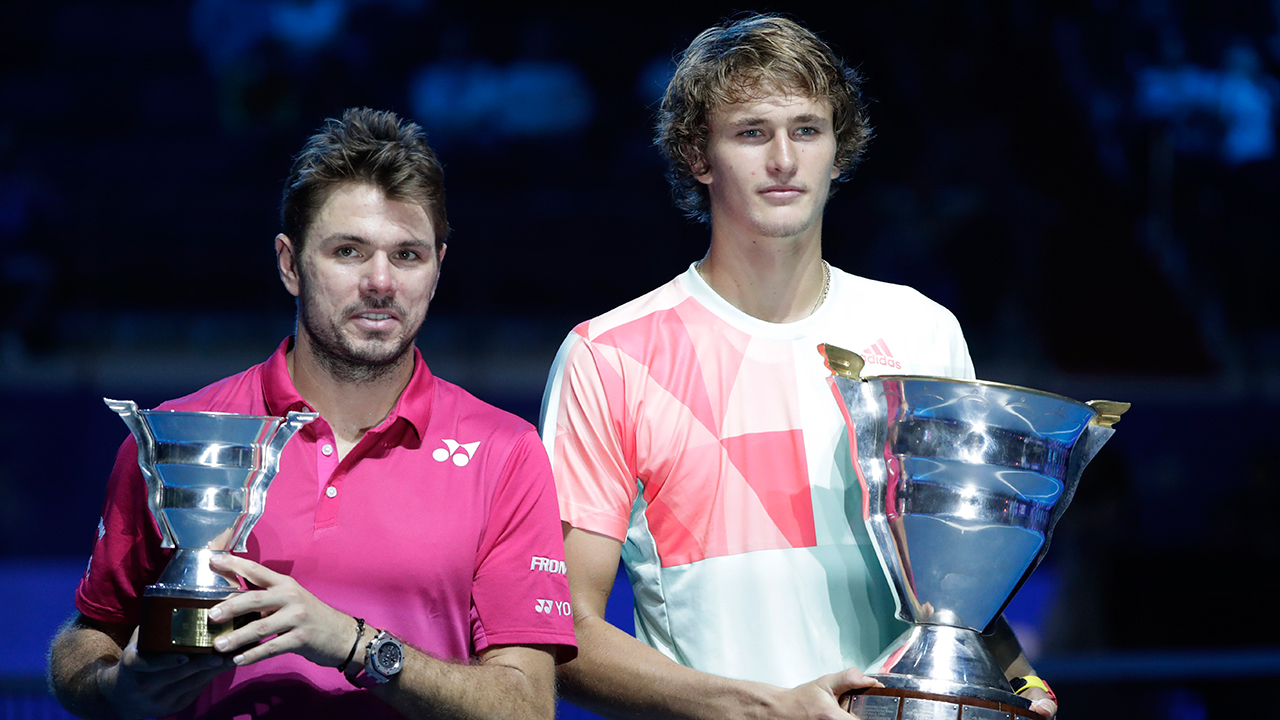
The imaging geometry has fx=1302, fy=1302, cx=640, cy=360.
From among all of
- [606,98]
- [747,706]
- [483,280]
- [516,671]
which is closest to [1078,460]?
[747,706]

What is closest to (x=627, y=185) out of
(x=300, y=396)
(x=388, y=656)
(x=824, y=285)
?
(x=824, y=285)

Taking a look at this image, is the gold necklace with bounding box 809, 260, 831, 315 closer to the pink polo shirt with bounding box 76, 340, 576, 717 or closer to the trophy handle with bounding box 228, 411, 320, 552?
the pink polo shirt with bounding box 76, 340, 576, 717

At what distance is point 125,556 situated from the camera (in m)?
1.86

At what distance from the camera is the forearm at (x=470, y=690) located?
170 centimetres

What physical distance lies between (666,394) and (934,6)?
6.42m

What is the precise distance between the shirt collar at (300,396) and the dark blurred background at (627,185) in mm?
4448

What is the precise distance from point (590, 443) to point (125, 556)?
A: 70 cm

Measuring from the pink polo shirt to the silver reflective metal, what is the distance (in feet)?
0.67

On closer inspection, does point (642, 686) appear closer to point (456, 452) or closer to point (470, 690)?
point (470, 690)

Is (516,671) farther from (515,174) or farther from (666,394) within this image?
(515,174)

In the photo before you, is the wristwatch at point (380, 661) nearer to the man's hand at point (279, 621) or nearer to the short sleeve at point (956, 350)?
the man's hand at point (279, 621)

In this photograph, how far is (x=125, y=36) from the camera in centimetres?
785

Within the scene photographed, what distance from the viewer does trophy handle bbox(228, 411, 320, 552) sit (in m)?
1.64

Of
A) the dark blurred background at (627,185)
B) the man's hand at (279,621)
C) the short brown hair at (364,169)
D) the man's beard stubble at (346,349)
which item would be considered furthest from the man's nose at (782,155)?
the dark blurred background at (627,185)
